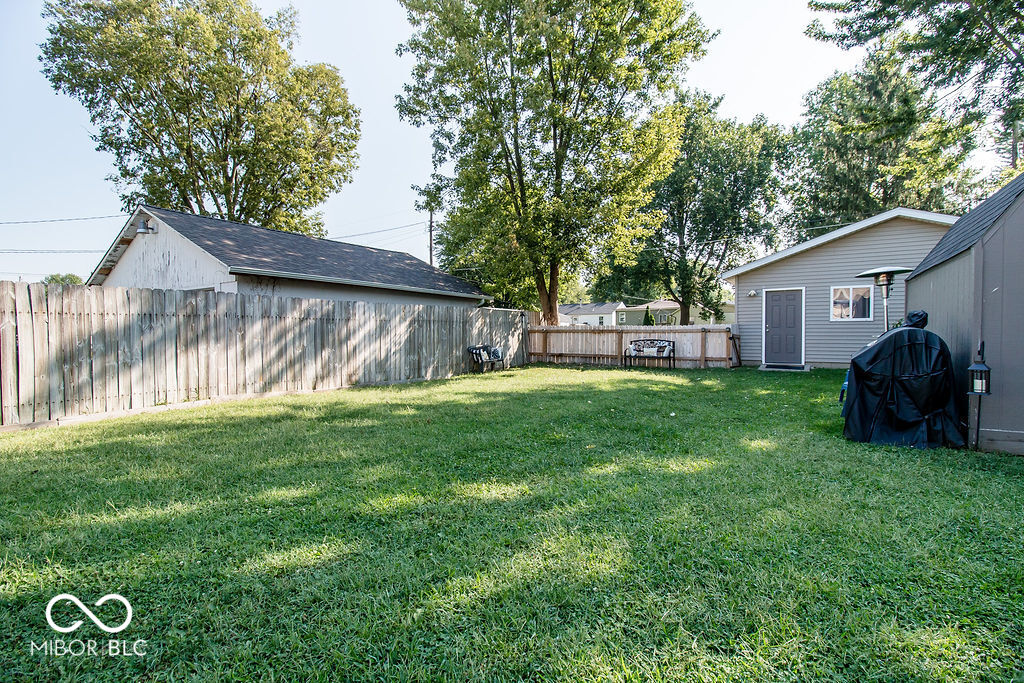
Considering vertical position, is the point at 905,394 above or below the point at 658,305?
below

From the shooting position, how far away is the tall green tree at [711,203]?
2342cm

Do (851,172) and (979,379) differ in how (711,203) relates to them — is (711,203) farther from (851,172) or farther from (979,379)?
(979,379)

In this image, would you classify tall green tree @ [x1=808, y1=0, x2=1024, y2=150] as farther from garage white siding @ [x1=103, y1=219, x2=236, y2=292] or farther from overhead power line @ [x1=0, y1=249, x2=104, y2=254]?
overhead power line @ [x1=0, y1=249, x2=104, y2=254]

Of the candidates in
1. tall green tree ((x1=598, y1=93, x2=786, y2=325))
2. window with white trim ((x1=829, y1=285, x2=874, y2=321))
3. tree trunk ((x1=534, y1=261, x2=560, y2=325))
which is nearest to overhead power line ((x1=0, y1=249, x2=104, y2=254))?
tree trunk ((x1=534, y1=261, x2=560, y2=325))

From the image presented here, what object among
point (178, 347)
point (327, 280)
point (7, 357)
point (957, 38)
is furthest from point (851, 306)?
point (7, 357)

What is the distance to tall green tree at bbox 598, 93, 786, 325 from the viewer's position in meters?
23.4

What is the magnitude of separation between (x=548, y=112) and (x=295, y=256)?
27.3 feet

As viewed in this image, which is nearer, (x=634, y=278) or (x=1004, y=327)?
(x=1004, y=327)

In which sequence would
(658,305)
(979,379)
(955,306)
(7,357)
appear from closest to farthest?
(979,379) → (7,357) → (955,306) → (658,305)

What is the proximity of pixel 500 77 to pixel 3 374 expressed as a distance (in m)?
13.1

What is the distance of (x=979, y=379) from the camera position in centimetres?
397

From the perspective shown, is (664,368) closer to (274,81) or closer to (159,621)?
(159,621)

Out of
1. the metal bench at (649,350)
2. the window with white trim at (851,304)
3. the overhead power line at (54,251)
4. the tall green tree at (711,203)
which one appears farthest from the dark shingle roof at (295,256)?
the overhead power line at (54,251)

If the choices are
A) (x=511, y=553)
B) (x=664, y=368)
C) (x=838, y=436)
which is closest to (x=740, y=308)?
(x=664, y=368)
